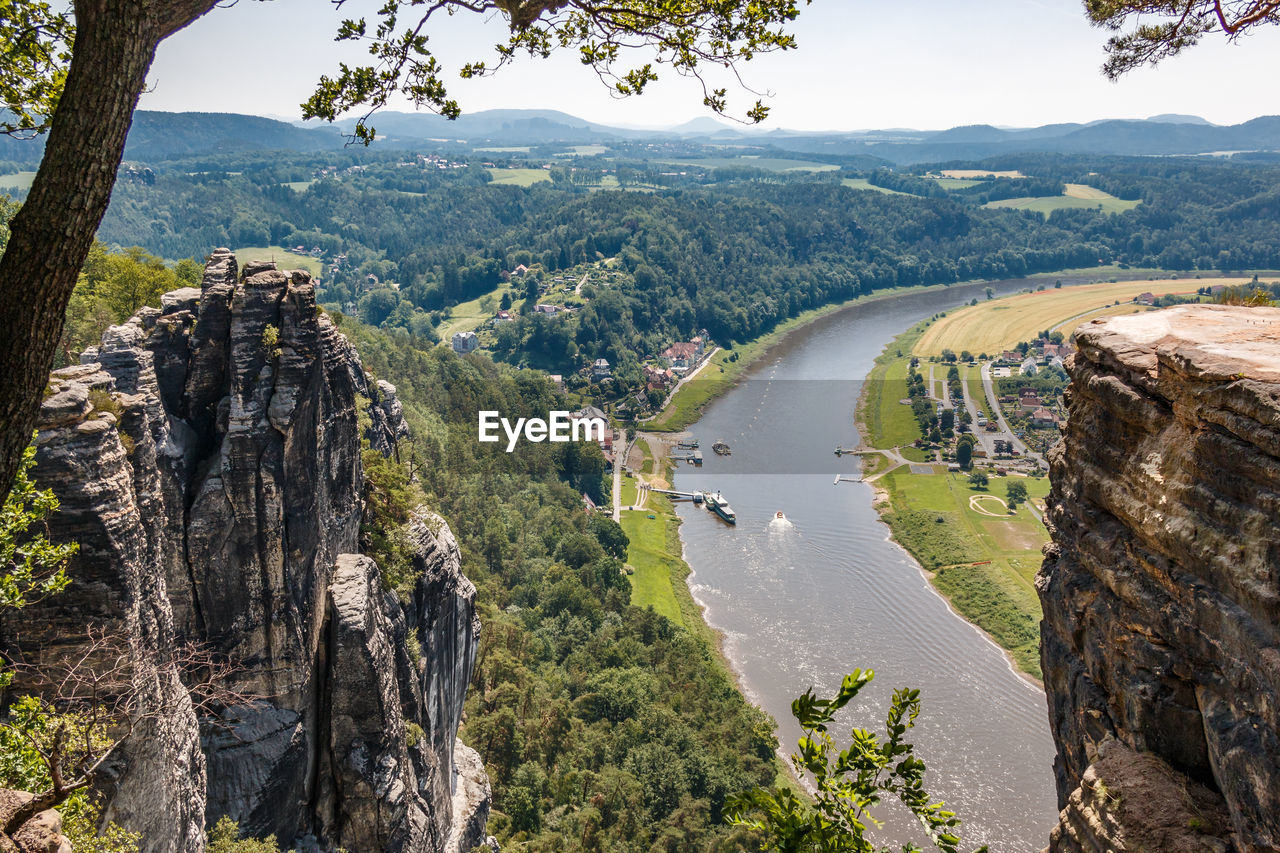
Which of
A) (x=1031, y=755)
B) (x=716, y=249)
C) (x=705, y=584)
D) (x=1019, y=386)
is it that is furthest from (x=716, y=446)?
(x=716, y=249)

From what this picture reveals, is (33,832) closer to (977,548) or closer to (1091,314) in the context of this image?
(977,548)

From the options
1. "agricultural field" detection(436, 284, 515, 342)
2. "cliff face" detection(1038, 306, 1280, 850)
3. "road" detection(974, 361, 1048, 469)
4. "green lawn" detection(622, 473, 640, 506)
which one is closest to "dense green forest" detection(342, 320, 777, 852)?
"green lawn" detection(622, 473, 640, 506)

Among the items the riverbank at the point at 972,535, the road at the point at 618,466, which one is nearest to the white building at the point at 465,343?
the road at the point at 618,466

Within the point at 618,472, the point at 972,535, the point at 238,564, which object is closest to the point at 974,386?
the point at 972,535

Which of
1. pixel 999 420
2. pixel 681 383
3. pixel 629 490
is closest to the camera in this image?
pixel 629 490

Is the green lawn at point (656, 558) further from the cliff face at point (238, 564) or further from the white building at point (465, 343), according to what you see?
the white building at point (465, 343)

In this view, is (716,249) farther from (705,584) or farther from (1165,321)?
(1165,321)
